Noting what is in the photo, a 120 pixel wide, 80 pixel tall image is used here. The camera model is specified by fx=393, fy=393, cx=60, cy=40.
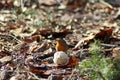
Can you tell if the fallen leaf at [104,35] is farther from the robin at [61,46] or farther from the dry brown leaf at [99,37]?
the robin at [61,46]

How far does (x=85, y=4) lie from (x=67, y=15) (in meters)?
0.56

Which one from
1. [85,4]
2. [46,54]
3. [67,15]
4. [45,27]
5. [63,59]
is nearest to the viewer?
[63,59]

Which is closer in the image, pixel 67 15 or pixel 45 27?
pixel 45 27

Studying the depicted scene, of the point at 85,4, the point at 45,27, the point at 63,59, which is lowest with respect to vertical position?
the point at 85,4

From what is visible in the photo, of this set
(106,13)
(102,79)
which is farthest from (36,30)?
(106,13)

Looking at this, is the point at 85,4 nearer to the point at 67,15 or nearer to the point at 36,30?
the point at 67,15

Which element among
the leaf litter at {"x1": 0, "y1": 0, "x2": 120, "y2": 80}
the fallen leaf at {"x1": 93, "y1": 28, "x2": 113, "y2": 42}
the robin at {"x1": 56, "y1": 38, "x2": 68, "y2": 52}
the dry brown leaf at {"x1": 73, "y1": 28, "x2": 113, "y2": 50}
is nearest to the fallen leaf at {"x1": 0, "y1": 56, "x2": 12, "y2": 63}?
the leaf litter at {"x1": 0, "y1": 0, "x2": 120, "y2": 80}

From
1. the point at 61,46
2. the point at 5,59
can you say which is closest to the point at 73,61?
the point at 61,46

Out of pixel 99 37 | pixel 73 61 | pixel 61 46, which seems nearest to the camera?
pixel 73 61

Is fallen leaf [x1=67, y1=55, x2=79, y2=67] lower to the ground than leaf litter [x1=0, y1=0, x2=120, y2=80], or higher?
higher

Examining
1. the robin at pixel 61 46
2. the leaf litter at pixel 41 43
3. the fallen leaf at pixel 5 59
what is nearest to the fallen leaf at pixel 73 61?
the leaf litter at pixel 41 43

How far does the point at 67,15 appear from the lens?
4.07 metres

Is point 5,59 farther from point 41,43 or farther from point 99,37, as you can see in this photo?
point 99,37

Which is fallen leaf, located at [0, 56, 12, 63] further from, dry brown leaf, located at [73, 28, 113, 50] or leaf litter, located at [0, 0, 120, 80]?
dry brown leaf, located at [73, 28, 113, 50]
